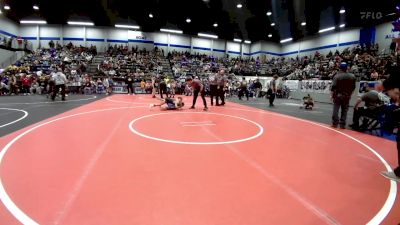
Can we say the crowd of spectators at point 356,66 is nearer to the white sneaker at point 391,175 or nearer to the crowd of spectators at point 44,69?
the white sneaker at point 391,175

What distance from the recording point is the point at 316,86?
21219 mm

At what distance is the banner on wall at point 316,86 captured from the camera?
1985 cm

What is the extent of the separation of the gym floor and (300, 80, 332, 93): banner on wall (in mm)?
15119

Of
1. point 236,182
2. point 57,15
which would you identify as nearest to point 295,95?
point 236,182

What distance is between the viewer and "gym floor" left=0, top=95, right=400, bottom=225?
2.44 meters

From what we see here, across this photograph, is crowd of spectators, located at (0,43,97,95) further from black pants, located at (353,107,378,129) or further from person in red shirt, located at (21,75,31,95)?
black pants, located at (353,107,378,129)

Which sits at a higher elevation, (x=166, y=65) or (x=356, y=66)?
(x=166, y=65)

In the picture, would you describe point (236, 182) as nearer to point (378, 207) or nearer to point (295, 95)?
point (378, 207)

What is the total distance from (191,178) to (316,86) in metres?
20.4

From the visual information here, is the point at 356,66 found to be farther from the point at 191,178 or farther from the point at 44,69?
the point at 44,69

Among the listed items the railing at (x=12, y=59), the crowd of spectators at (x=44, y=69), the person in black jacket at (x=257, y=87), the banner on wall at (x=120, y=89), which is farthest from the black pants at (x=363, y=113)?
the railing at (x=12, y=59)

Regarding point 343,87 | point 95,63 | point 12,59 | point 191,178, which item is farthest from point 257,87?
point 12,59

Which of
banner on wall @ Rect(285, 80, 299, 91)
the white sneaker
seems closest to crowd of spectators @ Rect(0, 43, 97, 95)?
the white sneaker

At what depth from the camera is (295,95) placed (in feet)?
77.5
